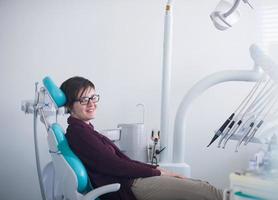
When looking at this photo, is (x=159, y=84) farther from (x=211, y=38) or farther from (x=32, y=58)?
(x=32, y=58)

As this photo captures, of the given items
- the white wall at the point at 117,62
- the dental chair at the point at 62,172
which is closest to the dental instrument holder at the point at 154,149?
the white wall at the point at 117,62

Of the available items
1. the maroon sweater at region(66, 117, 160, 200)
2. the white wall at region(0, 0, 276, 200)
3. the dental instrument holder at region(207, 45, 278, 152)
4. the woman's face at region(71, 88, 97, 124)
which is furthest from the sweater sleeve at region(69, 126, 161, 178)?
the white wall at region(0, 0, 276, 200)

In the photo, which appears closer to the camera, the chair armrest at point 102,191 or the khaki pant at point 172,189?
the chair armrest at point 102,191

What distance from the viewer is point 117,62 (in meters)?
2.58

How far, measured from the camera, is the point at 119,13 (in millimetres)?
2574

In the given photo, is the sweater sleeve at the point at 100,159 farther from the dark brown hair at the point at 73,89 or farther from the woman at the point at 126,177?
the dark brown hair at the point at 73,89

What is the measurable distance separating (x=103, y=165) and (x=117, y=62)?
3.80ft

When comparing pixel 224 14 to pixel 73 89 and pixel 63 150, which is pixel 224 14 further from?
pixel 63 150

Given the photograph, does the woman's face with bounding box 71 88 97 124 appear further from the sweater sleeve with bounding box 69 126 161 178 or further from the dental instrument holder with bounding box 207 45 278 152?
the dental instrument holder with bounding box 207 45 278 152

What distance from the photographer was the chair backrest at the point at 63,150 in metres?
1.51

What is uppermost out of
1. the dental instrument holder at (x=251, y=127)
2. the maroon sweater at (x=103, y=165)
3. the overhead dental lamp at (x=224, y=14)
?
the overhead dental lamp at (x=224, y=14)

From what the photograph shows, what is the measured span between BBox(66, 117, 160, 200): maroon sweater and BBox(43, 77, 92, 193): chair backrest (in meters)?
0.04

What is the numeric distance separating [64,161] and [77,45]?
47.7 inches

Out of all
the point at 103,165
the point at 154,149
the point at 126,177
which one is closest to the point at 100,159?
the point at 103,165
